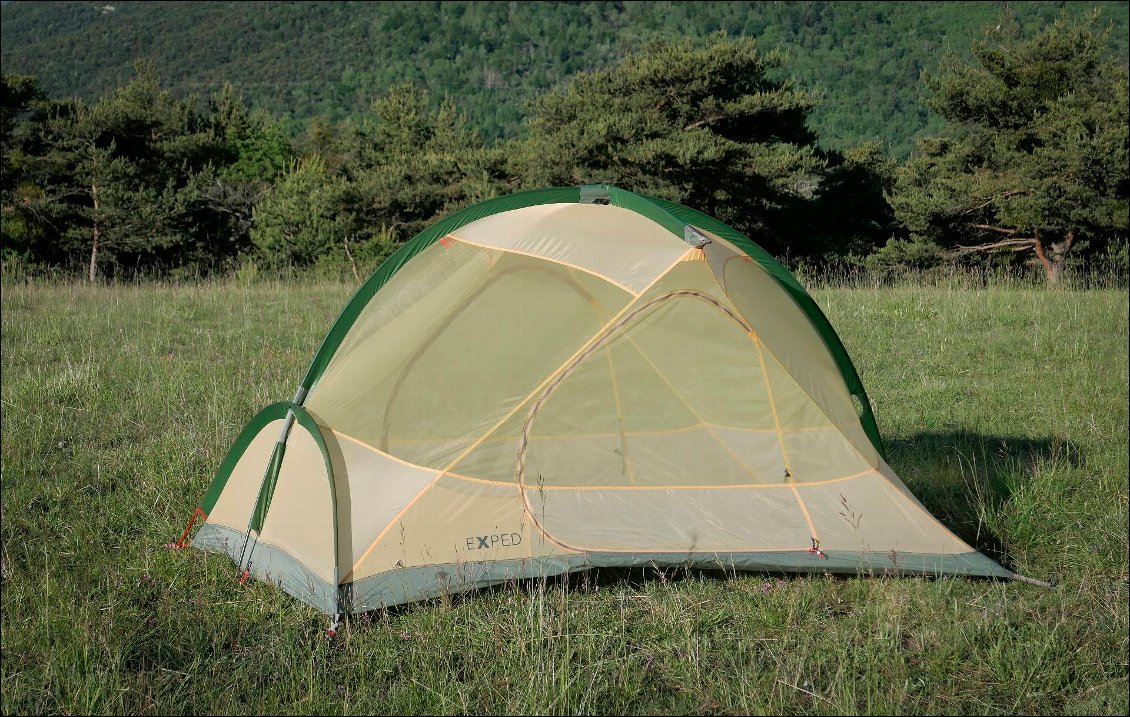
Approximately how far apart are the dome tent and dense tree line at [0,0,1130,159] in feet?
99.7

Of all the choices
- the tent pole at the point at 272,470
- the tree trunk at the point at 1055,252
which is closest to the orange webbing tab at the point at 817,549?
the tent pole at the point at 272,470

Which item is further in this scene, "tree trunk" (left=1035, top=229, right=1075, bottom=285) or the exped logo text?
"tree trunk" (left=1035, top=229, right=1075, bottom=285)

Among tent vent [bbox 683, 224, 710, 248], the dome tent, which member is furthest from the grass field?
tent vent [bbox 683, 224, 710, 248]

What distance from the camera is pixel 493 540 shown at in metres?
3.29

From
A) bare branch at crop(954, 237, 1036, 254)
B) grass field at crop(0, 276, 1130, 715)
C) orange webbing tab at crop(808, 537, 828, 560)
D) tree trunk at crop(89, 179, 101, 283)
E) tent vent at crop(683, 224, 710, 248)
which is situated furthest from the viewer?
tree trunk at crop(89, 179, 101, 283)

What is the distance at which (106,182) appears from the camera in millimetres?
21359

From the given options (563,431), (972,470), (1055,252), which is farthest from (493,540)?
(1055,252)

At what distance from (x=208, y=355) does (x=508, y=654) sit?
16.0 ft

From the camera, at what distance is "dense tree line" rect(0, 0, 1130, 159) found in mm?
52250

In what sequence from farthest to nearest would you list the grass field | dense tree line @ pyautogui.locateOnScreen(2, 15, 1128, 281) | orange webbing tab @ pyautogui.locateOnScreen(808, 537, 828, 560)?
dense tree line @ pyautogui.locateOnScreen(2, 15, 1128, 281) < orange webbing tab @ pyautogui.locateOnScreen(808, 537, 828, 560) < the grass field

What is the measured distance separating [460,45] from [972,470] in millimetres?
96696

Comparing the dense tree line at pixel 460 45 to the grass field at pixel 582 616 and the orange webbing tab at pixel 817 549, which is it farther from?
the orange webbing tab at pixel 817 549

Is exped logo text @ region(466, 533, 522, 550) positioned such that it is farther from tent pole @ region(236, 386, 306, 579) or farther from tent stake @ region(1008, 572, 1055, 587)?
tent stake @ region(1008, 572, 1055, 587)

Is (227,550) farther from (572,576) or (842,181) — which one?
(842,181)
